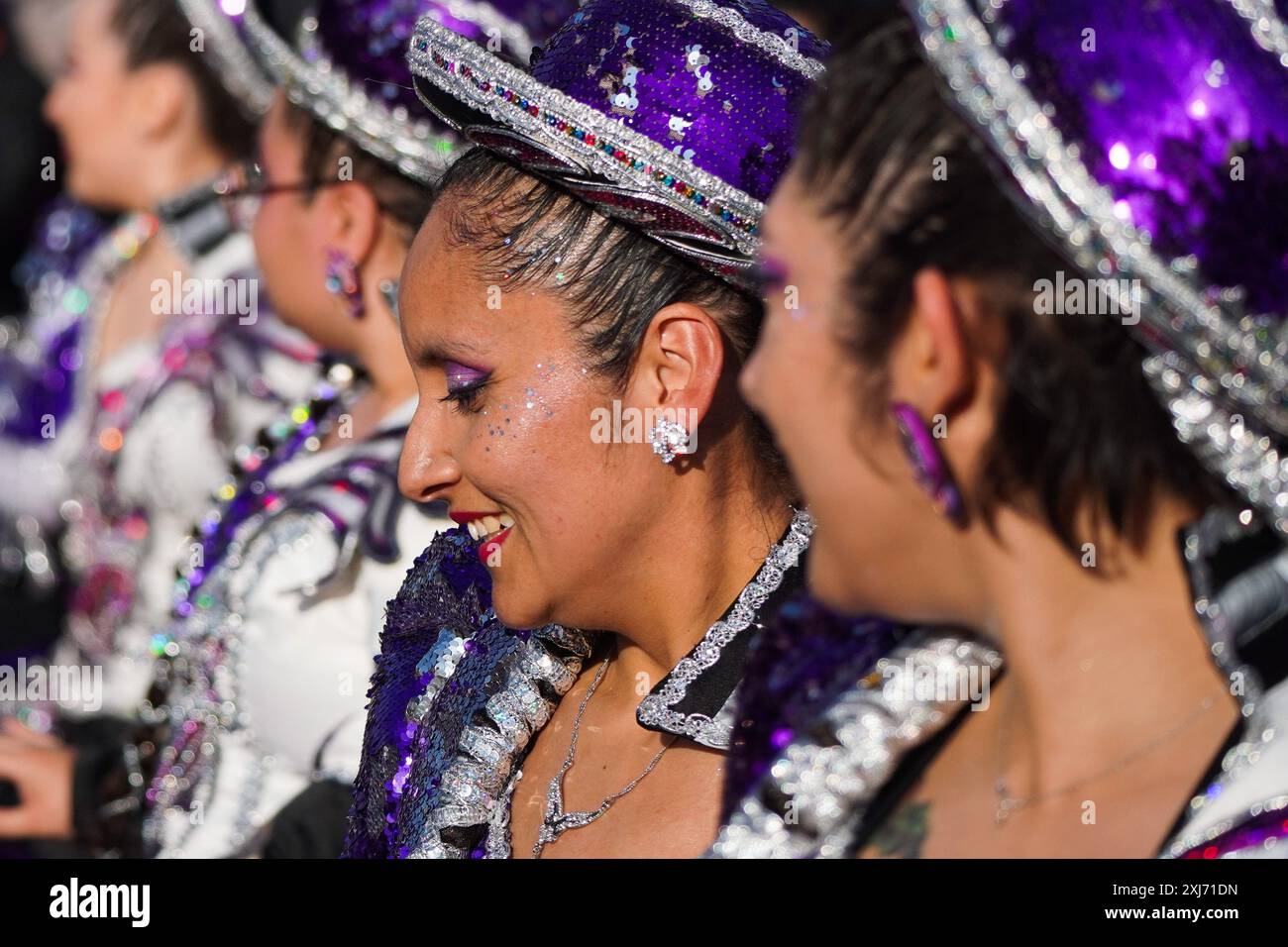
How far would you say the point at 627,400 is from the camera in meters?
1.73

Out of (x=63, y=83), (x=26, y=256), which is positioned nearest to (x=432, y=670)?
(x=63, y=83)

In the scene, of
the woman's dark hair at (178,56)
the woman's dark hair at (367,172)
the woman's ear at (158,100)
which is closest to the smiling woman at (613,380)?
the woman's dark hair at (367,172)

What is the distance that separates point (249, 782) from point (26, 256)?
3.63m

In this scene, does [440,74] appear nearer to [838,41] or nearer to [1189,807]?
[838,41]

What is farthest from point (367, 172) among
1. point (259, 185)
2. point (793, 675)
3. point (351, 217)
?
point (793, 675)

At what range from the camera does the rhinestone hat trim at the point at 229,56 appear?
3424 mm

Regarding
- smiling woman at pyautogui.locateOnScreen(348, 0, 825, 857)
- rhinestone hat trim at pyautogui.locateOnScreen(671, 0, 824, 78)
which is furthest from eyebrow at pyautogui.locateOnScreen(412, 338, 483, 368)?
rhinestone hat trim at pyautogui.locateOnScreen(671, 0, 824, 78)

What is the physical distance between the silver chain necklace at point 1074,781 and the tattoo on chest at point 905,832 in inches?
2.9

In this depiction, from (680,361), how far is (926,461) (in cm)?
53

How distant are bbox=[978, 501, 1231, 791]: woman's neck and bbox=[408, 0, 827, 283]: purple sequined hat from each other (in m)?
0.56

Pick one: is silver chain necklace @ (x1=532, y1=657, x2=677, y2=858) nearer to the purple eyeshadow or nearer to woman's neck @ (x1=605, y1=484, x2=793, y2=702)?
woman's neck @ (x1=605, y1=484, x2=793, y2=702)

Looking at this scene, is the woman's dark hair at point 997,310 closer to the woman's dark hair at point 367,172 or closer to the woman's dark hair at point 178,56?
the woman's dark hair at point 367,172

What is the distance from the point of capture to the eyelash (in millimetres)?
1738

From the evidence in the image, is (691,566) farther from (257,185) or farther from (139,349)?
(139,349)
